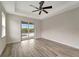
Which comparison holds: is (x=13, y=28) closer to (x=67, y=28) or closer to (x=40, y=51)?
(x=40, y=51)

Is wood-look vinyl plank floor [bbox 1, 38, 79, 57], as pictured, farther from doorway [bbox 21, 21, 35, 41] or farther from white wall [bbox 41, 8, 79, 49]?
doorway [bbox 21, 21, 35, 41]

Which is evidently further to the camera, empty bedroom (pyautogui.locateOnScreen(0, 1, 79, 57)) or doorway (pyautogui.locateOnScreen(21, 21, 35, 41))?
doorway (pyautogui.locateOnScreen(21, 21, 35, 41))

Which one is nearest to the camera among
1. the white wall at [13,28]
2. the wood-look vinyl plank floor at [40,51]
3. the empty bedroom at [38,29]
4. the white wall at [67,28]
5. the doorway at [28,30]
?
the wood-look vinyl plank floor at [40,51]

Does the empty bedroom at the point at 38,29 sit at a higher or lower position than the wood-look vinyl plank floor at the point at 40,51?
higher

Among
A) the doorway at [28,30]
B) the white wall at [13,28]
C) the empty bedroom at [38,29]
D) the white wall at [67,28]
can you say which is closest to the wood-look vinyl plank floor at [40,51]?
the empty bedroom at [38,29]

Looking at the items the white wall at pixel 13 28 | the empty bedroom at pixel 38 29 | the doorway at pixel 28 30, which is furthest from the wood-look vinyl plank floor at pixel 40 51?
the doorway at pixel 28 30

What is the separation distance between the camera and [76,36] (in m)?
4.11

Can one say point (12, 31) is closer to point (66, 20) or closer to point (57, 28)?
point (57, 28)

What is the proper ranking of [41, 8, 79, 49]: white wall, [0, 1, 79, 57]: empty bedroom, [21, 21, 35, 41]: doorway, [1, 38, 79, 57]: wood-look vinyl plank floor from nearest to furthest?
[1, 38, 79, 57]: wood-look vinyl plank floor → [0, 1, 79, 57]: empty bedroom → [41, 8, 79, 49]: white wall → [21, 21, 35, 41]: doorway

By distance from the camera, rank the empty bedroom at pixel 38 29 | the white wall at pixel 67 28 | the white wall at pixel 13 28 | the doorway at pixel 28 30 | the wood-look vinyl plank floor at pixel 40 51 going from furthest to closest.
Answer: the doorway at pixel 28 30, the white wall at pixel 13 28, the white wall at pixel 67 28, the empty bedroom at pixel 38 29, the wood-look vinyl plank floor at pixel 40 51

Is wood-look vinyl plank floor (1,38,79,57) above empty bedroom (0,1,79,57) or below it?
below

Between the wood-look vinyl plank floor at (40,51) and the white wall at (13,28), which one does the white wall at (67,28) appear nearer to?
the wood-look vinyl plank floor at (40,51)

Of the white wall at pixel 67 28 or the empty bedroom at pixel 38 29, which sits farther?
the white wall at pixel 67 28

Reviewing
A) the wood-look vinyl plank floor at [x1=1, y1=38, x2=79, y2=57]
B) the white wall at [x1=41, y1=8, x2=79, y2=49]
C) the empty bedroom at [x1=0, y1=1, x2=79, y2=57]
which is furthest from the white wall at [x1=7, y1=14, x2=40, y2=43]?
the white wall at [x1=41, y1=8, x2=79, y2=49]
